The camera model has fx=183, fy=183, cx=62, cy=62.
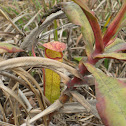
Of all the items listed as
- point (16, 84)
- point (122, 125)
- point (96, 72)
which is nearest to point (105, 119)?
point (122, 125)

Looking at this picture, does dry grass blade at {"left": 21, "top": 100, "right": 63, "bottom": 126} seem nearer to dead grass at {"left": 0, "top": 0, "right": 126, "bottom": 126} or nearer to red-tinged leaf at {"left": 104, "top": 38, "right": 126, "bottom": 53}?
dead grass at {"left": 0, "top": 0, "right": 126, "bottom": 126}

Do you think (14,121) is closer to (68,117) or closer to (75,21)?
(68,117)

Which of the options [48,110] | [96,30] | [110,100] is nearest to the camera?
[110,100]

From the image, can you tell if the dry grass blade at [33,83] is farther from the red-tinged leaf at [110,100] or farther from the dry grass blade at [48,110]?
the red-tinged leaf at [110,100]

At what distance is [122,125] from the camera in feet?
1.30

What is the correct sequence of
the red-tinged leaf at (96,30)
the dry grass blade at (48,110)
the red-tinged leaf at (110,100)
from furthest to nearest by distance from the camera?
the dry grass blade at (48,110) < the red-tinged leaf at (96,30) < the red-tinged leaf at (110,100)

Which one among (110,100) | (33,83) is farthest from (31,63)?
(110,100)

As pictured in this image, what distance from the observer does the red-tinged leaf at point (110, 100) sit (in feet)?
1.34

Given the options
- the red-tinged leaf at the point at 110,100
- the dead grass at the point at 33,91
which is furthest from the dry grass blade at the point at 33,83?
the red-tinged leaf at the point at 110,100

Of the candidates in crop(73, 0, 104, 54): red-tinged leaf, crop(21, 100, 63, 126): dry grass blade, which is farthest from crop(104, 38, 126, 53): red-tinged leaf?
crop(21, 100, 63, 126): dry grass blade

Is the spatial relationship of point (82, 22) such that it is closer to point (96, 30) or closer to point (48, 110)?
point (96, 30)

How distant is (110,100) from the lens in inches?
17.9

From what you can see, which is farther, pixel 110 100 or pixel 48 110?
pixel 48 110

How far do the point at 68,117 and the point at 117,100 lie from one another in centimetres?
62
